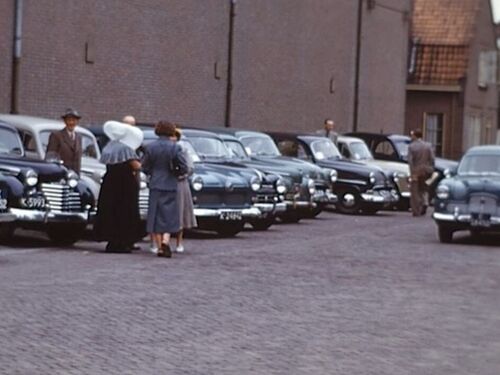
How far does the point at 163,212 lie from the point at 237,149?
25.5 ft

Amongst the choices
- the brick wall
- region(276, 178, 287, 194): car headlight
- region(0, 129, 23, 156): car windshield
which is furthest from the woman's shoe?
the brick wall

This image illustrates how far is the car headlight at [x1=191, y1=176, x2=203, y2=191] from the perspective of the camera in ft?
71.0

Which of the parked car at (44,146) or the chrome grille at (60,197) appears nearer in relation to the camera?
the chrome grille at (60,197)

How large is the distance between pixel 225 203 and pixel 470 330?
9793 mm

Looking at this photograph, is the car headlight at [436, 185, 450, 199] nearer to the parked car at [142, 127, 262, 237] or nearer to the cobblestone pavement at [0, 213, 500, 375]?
the cobblestone pavement at [0, 213, 500, 375]

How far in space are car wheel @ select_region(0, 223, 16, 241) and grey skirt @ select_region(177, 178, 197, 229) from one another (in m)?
2.15

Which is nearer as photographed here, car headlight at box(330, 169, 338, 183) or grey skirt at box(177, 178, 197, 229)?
grey skirt at box(177, 178, 197, 229)

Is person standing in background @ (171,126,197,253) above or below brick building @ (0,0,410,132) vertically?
below

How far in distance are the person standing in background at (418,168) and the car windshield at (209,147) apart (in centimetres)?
802

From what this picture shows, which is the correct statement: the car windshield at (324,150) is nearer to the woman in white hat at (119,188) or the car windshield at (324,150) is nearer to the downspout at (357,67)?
the woman in white hat at (119,188)

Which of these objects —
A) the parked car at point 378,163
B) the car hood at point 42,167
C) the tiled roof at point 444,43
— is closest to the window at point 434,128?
the tiled roof at point 444,43

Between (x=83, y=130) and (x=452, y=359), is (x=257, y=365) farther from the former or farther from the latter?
→ (x=83, y=130)

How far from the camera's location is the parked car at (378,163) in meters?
33.1

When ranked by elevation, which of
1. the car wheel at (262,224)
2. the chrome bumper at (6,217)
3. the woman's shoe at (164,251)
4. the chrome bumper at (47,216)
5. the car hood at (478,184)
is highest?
the car hood at (478,184)
